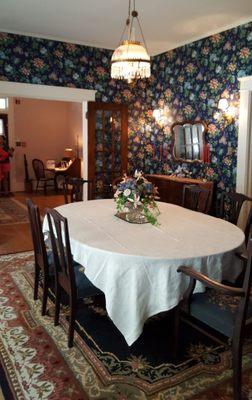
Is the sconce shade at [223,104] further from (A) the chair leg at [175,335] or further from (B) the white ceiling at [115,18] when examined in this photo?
(A) the chair leg at [175,335]

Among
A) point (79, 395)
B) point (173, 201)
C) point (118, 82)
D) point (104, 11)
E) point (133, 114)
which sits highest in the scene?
point (104, 11)

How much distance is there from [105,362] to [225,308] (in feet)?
2.80

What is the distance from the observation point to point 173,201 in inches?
205

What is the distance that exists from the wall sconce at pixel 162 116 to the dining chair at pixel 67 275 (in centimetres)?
380

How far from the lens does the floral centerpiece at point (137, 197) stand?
280 centimetres

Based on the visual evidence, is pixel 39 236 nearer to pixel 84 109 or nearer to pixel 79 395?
pixel 79 395

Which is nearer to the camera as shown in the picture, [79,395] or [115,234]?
[79,395]

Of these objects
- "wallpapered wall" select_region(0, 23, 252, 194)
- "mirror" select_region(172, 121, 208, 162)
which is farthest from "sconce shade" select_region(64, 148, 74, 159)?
"mirror" select_region(172, 121, 208, 162)

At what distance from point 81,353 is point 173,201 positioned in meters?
3.25

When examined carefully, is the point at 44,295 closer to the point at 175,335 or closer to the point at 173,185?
the point at 175,335

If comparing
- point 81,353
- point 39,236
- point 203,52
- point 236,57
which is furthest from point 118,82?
point 81,353

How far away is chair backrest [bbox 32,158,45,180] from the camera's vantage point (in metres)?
9.07

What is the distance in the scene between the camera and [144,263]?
6.68ft

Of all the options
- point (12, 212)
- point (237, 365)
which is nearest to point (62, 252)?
point (237, 365)
